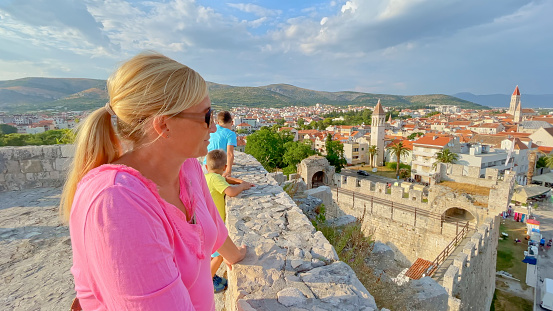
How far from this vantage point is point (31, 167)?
18.1 feet

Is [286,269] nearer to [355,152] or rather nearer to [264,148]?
[264,148]

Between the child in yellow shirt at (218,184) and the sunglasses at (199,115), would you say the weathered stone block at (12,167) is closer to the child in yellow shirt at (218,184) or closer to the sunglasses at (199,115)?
the child in yellow shirt at (218,184)

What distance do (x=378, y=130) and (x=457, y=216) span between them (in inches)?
1134

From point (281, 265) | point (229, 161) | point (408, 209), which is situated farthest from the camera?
point (408, 209)

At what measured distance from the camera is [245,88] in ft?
579

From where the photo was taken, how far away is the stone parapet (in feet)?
5.25

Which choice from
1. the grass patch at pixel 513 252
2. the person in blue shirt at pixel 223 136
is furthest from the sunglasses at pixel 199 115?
the grass patch at pixel 513 252

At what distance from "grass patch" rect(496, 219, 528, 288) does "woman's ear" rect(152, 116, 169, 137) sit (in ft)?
52.0

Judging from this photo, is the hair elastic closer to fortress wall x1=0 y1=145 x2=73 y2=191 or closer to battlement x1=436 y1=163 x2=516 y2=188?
fortress wall x1=0 y1=145 x2=73 y2=191

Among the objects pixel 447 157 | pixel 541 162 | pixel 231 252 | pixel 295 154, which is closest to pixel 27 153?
pixel 231 252

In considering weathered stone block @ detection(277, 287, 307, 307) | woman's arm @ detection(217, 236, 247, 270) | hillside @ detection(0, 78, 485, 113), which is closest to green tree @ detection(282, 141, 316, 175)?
hillside @ detection(0, 78, 485, 113)

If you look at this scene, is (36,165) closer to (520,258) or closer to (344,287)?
(344,287)

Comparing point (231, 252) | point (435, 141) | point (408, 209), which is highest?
point (231, 252)

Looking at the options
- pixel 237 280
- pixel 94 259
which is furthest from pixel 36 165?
pixel 94 259
